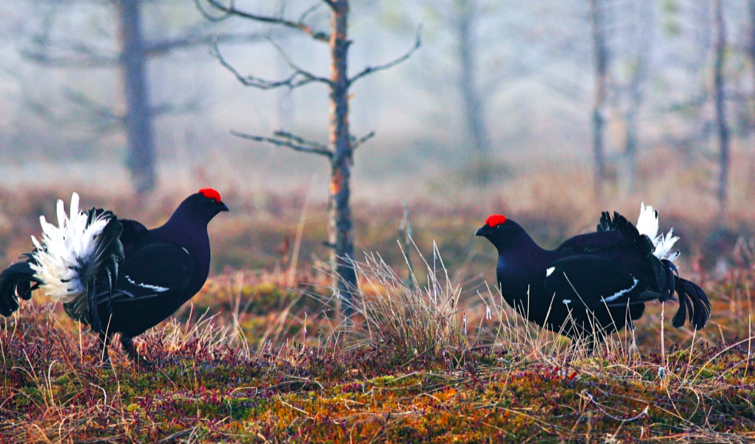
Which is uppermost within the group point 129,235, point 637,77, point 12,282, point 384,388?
point 637,77

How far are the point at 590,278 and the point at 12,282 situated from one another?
3.61 metres

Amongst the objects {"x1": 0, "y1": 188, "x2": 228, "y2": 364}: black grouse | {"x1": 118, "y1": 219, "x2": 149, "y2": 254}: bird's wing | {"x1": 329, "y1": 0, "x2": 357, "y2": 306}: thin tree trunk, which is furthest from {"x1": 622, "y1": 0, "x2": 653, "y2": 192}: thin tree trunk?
{"x1": 118, "y1": 219, "x2": 149, "y2": 254}: bird's wing

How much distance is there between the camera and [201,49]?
617 inches

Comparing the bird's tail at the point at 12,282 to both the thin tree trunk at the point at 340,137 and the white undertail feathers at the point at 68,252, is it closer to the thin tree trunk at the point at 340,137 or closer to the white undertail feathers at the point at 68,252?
the white undertail feathers at the point at 68,252

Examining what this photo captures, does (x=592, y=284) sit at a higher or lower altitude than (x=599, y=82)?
→ lower

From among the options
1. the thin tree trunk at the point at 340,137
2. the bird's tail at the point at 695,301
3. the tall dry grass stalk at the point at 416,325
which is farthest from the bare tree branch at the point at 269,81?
the bird's tail at the point at 695,301

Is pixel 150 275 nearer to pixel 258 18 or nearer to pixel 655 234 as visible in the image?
pixel 258 18

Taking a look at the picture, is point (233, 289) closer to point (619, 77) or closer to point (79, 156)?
point (619, 77)

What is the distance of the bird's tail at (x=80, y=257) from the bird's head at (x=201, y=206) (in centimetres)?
49

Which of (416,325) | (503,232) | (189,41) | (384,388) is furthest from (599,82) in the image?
(384,388)

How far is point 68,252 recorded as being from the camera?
3.65 metres

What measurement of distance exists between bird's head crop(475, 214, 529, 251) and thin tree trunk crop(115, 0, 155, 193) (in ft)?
40.1

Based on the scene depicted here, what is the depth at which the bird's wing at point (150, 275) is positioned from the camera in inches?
149

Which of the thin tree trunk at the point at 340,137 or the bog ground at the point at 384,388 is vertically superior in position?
the thin tree trunk at the point at 340,137
